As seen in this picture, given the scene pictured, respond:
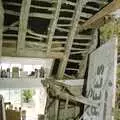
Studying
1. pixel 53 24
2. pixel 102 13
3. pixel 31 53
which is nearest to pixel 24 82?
pixel 31 53

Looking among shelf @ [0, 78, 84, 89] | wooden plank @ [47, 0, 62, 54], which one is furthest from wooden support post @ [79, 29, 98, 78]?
wooden plank @ [47, 0, 62, 54]

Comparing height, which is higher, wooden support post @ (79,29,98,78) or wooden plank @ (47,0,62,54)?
wooden plank @ (47,0,62,54)

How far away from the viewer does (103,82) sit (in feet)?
9.30

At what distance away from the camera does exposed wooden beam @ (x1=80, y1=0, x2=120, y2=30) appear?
9.20ft

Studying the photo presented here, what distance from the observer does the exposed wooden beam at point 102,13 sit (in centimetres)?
280

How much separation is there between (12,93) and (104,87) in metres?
2.91

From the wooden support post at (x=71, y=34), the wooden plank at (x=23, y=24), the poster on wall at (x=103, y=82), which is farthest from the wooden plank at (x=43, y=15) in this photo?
the poster on wall at (x=103, y=82)

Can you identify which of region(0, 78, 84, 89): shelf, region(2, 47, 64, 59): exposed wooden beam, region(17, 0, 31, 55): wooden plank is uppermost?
region(17, 0, 31, 55): wooden plank

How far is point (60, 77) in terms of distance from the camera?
453 cm

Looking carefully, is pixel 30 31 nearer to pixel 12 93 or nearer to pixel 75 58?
pixel 75 58

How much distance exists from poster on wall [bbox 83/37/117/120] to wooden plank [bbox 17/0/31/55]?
956 mm

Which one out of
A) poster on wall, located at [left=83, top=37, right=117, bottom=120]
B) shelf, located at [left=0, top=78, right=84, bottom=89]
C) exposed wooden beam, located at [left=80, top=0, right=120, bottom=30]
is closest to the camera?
poster on wall, located at [left=83, top=37, right=117, bottom=120]

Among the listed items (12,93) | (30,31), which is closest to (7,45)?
(30,31)

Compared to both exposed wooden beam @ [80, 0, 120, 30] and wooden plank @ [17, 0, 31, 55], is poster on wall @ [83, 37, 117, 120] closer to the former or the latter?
exposed wooden beam @ [80, 0, 120, 30]
